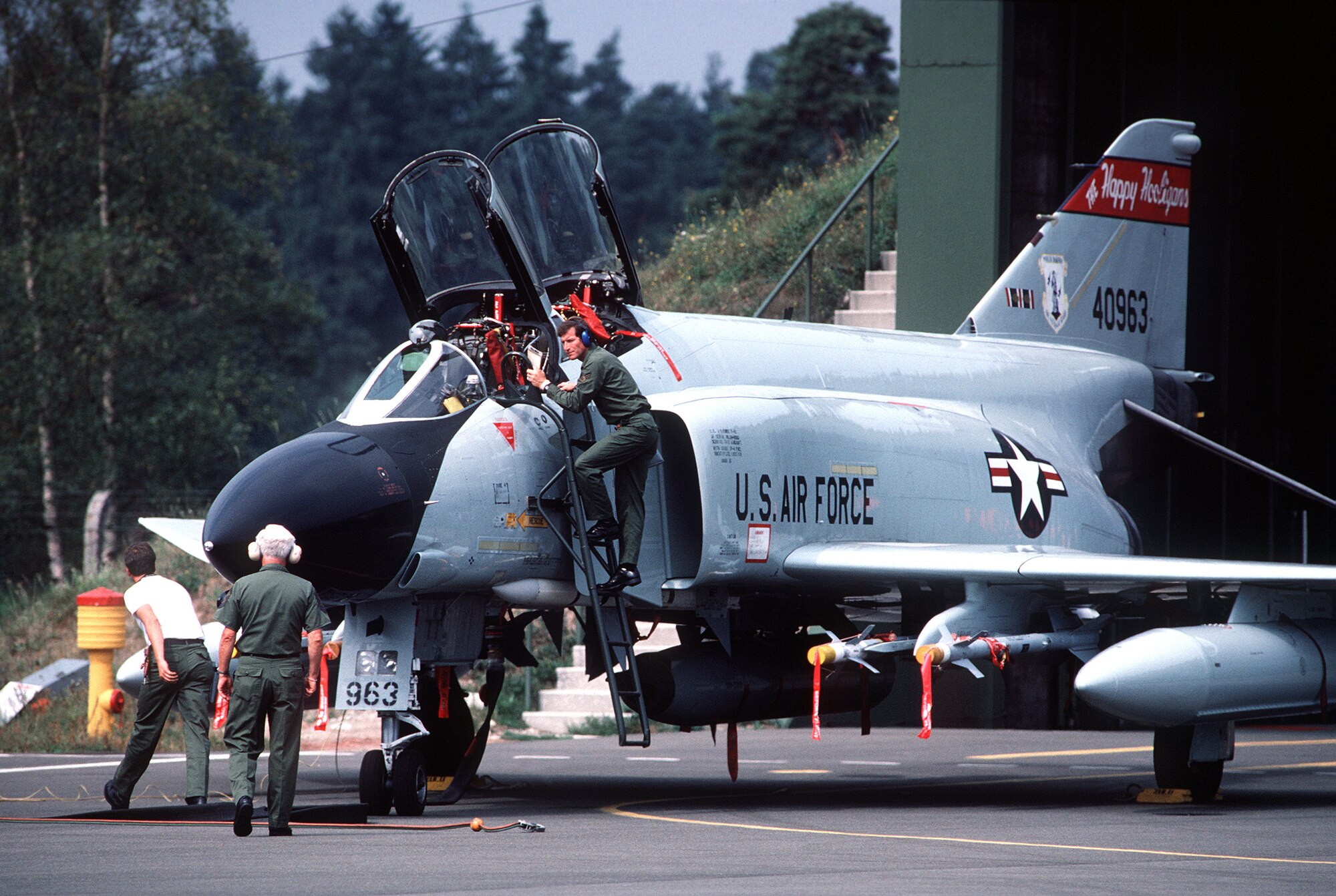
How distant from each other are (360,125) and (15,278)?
165ft

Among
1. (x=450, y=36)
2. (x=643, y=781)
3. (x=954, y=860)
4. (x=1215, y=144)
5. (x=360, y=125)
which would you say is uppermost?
(x=450, y=36)

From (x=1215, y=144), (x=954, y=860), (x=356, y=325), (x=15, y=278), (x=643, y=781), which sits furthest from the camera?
(x=356, y=325)

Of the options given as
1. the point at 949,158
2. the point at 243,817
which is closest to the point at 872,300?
the point at 949,158

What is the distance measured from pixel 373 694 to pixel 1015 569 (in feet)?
13.1

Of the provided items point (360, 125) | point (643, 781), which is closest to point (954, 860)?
point (643, 781)

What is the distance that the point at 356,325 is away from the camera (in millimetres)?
73500

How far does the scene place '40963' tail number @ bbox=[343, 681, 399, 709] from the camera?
1019cm

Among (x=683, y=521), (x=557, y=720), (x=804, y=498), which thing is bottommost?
(x=557, y=720)

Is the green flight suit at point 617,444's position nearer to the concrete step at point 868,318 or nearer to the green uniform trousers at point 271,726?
the green uniform trousers at point 271,726

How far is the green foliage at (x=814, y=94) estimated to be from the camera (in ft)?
171

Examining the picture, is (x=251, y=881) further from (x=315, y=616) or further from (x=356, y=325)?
(x=356, y=325)

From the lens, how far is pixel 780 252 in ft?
A: 79.0

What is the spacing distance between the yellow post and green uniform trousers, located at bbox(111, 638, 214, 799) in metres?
6.35

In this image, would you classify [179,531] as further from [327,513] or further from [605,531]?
[605,531]
